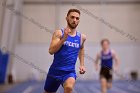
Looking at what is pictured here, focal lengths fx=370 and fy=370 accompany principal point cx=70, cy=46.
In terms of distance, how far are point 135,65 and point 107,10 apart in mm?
4408

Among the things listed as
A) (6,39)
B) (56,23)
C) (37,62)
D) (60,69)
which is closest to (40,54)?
(37,62)

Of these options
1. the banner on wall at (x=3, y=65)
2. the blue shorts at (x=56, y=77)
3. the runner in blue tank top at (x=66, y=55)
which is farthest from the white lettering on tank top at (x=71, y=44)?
the banner on wall at (x=3, y=65)

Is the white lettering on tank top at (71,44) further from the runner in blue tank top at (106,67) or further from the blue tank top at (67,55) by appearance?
the runner in blue tank top at (106,67)

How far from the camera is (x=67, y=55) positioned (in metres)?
6.57

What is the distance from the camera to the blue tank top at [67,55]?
21.5 feet

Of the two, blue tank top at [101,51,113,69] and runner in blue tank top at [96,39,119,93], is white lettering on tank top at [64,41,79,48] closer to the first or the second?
runner in blue tank top at [96,39,119,93]

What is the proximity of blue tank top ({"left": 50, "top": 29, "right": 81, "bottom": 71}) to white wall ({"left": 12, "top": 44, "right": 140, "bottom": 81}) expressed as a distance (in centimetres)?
1908

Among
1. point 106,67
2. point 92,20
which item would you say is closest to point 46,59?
point 92,20

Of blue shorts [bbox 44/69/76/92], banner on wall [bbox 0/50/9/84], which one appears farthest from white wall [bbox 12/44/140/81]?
blue shorts [bbox 44/69/76/92]

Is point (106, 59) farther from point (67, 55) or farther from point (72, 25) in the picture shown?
point (72, 25)

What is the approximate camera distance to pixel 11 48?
75.6ft

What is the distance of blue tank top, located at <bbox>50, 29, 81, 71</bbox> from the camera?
6555mm

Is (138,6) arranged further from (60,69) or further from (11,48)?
(60,69)

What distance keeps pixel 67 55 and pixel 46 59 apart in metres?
19.6
